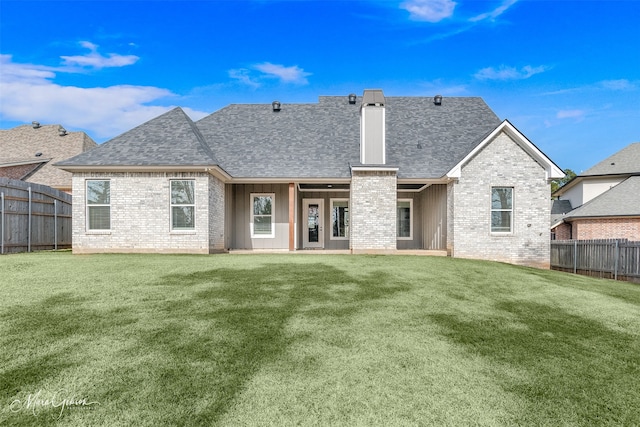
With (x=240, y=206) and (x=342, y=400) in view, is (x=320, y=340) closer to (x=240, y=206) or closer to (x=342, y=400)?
(x=342, y=400)

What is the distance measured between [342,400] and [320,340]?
4.62 ft

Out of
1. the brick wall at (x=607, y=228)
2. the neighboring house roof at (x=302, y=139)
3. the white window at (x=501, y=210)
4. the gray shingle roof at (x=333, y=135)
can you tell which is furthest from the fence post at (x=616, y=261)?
the brick wall at (x=607, y=228)

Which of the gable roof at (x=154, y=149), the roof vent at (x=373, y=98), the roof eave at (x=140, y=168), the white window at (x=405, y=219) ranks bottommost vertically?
the white window at (x=405, y=219)

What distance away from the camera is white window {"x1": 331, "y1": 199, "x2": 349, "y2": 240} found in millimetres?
18797

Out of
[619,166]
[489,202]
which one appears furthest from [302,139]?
[619,166]

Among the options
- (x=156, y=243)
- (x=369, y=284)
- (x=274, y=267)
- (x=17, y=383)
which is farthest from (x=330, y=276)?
(x=156, y=243)

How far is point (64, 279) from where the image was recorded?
26.2 feet

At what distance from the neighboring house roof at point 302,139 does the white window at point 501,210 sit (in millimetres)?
2152

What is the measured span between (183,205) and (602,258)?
16.5m

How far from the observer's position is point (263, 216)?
17500mm

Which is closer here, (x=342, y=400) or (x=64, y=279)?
(x=342, y=400)

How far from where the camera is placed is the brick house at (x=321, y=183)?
1396 cm

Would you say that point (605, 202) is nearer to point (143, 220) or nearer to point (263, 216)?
point (263, 216)

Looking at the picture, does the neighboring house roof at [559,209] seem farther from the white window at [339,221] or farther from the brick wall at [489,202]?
the white window at [339,221]
